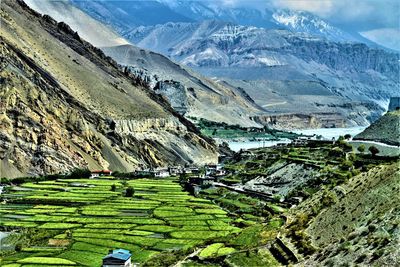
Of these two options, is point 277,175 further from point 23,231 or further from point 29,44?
point 29,44

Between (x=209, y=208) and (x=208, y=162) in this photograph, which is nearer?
(x=209, y=208)

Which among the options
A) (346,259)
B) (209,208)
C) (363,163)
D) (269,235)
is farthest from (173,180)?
(346,259)

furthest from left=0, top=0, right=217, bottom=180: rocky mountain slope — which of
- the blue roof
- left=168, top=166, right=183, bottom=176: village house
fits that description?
the blue roof

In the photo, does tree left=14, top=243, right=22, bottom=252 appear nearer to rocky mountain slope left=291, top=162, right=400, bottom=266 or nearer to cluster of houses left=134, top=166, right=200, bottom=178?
rocky mountain slope left=291, top=162, right=400, bottom=266

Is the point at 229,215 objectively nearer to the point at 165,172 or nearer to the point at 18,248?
the point at 18,248

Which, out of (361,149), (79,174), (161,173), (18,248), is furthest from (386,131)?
(18,248)

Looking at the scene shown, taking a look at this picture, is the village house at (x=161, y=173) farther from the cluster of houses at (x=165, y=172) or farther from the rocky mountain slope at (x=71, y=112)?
the rocky mountain slope at (x=71, y=112)
